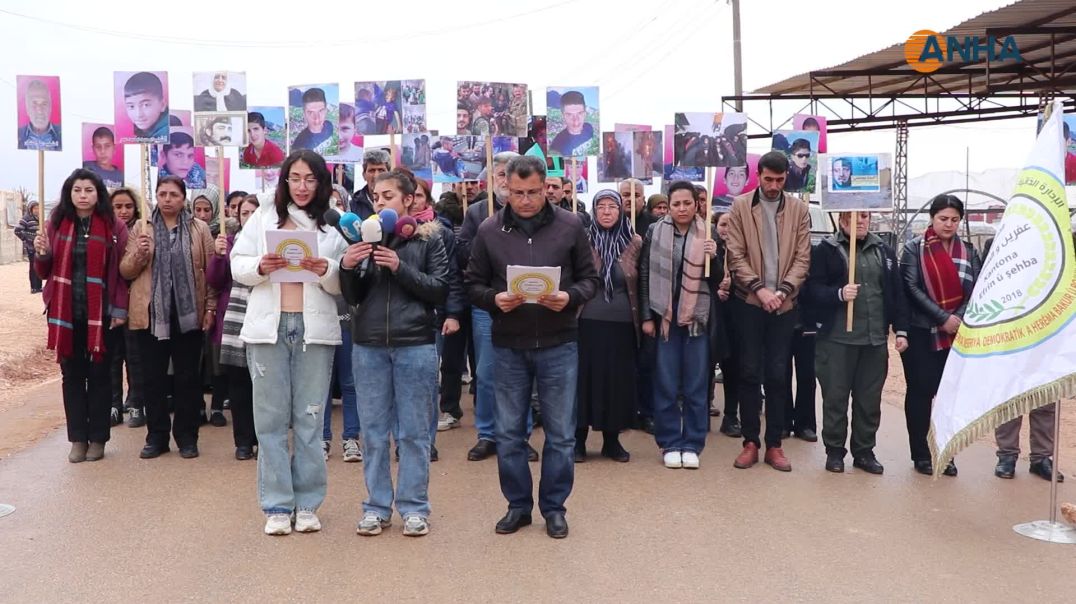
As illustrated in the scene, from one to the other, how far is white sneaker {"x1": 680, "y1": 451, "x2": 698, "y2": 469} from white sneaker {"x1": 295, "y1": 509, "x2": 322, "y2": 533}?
2877 mm

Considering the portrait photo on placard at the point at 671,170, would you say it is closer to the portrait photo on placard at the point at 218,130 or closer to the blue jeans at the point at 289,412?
the portrait photo on placard at the point at 218,130

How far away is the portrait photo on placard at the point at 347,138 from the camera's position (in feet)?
34.0

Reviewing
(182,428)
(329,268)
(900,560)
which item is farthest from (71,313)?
(900,560)

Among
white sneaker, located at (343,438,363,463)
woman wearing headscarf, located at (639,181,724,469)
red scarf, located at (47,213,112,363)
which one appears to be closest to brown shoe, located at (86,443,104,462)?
red scarf, located at (47,213,112,363)

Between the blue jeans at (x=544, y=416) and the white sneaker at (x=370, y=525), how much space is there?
0.74 metres

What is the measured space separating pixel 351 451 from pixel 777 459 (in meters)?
3.16

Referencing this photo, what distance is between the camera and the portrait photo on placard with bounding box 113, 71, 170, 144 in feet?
27.0

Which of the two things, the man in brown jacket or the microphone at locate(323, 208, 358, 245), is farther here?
the man in brown jacket

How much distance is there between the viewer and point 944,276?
7.42 m

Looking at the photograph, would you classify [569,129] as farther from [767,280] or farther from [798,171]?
[767,280]

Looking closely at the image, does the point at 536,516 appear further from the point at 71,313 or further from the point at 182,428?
the point at 71,313

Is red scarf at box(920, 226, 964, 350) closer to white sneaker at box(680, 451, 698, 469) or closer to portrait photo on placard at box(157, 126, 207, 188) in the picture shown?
white sneaker at box(680, 451, 698, 469)

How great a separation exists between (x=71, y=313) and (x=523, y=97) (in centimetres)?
425

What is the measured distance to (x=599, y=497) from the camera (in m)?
6.64
